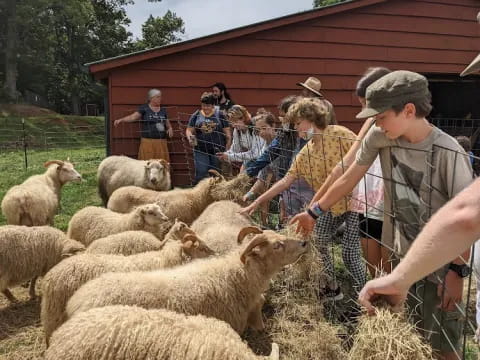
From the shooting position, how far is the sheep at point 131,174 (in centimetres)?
812

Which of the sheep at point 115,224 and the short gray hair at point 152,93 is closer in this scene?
the sheep at point 115,224

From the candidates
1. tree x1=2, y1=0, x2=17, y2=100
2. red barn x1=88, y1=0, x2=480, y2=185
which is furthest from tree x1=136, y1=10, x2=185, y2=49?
red barn x1=88, y1=0, x2=480, y2=185

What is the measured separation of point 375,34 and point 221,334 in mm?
10016

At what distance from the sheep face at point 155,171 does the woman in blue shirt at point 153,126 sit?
1043 millimetres

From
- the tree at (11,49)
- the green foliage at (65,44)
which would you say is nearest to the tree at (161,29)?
the green foliage at (65,44)

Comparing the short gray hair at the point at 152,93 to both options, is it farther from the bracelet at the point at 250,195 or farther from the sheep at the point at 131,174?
the bracelet at the point at 250,195

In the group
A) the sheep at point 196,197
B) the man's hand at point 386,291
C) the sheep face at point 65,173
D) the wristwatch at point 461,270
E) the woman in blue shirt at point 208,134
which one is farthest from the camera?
A: the sheep face at point 65,173

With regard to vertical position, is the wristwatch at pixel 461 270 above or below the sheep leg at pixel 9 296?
above

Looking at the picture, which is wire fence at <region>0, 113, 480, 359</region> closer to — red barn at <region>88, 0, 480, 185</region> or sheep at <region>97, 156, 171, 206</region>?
sheep at <region>97, 156, 171, 206</region>

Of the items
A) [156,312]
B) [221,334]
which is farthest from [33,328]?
[221,334]

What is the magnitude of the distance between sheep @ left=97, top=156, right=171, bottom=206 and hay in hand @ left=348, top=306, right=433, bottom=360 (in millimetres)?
6459

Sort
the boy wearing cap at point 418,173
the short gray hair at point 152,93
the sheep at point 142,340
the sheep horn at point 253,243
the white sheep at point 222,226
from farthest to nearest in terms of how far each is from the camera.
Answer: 1. the short gray hair at point 152,93
2. the white sheep at point 222,226
3. the sheep horn at point 253,243
4. the boy wearing cap at point 418,173
5. the sheep at point 142,340

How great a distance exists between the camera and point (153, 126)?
29.9ft

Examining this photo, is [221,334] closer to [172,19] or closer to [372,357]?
[372,357]
